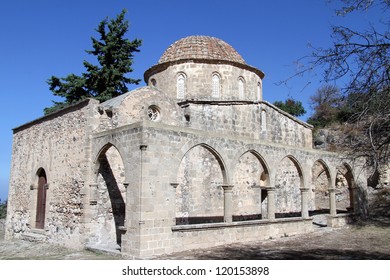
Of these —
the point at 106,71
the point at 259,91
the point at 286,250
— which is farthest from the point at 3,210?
the point at 286,250

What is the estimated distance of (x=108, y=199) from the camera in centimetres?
1191

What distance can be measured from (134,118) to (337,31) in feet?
26.6

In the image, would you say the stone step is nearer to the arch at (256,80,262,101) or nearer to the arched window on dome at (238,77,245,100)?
the arched window on dome at (238,77,245,100)

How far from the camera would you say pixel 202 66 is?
18.2m

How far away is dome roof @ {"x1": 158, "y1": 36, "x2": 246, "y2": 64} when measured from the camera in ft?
60.3

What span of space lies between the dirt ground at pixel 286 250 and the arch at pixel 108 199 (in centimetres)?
97

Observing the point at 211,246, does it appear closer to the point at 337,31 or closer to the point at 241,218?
the point at 241,218

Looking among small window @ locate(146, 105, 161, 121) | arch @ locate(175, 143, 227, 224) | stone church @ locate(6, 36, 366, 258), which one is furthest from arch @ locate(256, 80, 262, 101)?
small window @ locate(146, 105, 161, 121)

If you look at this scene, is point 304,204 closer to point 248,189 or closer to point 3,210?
point 248,189

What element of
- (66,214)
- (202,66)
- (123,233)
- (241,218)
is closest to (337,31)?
(123,233)

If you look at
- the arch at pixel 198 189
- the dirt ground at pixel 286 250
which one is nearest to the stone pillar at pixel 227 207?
the dirt ground at pixel 286 250

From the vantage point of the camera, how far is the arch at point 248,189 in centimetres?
1592

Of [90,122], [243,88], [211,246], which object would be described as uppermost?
[243,88]

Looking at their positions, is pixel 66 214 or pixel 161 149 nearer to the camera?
pixel 161 149
